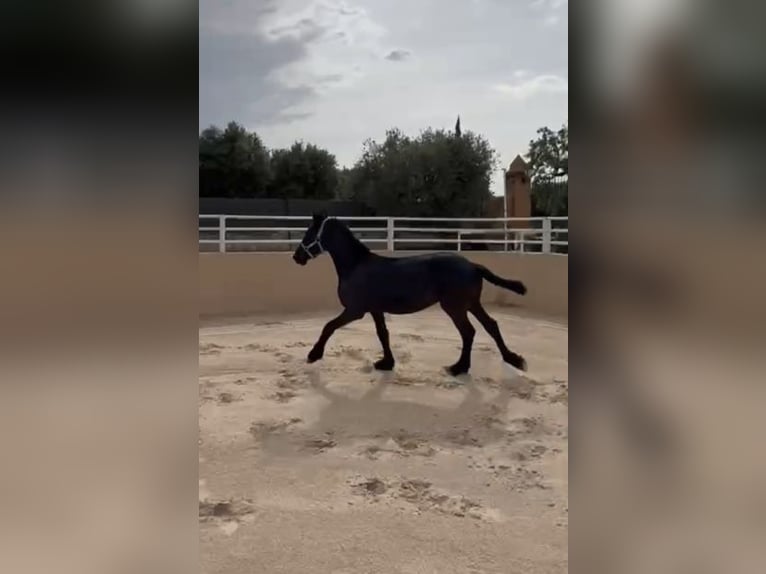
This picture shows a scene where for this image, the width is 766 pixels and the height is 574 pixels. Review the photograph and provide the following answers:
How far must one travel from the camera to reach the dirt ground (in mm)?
1660

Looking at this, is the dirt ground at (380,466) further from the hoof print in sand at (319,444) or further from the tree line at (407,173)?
the tree line at (407,173)

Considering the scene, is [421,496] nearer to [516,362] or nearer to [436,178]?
[516,362]

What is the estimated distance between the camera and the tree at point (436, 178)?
1409 cm

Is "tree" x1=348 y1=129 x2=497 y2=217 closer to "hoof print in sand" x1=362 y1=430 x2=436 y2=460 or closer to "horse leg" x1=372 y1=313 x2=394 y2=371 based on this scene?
"horse leg" x1=372 y1=313 x2=394 y2=371

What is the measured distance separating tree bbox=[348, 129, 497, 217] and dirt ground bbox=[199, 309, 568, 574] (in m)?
9.82

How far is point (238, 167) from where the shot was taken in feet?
46.2

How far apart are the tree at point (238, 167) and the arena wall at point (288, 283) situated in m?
6.77

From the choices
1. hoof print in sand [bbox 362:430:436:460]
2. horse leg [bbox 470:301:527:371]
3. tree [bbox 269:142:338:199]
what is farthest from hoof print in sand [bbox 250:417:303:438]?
tree [bbox 269:142:338:199]
